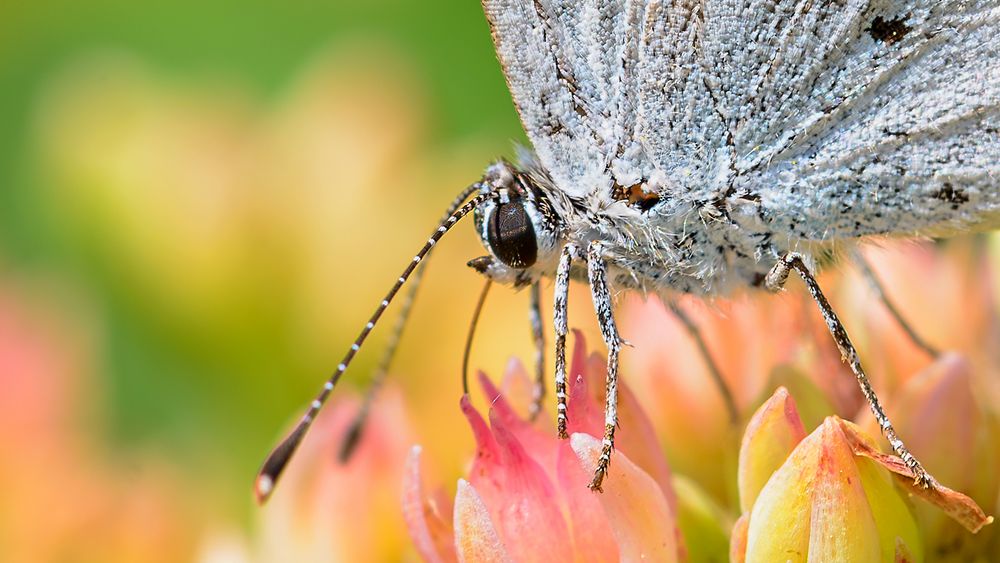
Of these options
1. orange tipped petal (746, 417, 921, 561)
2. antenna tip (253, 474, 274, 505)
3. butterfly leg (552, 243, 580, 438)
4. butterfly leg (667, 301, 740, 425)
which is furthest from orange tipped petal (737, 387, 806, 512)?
antenna tip (253, 474, 274, 505)

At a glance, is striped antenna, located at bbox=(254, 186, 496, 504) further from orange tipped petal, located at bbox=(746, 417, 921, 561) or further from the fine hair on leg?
orange tipped petal, located at bbox=(746, 417, 921, 561)

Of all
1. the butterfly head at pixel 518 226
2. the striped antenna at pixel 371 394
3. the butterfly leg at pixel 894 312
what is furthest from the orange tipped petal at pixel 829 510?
the striped antenna at pixel 371 394

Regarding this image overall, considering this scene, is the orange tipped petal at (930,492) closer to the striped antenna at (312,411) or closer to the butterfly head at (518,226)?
the butterfly head at (518,226)

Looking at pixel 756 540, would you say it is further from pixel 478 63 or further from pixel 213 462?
pixel 478 63

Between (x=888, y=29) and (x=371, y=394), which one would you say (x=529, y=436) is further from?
(x=888, y=29)

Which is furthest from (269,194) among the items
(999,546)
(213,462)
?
(999,546)

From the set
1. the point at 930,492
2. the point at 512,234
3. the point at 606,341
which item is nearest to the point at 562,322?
the point at 606,341

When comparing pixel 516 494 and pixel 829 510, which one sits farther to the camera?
pixel 516 494
